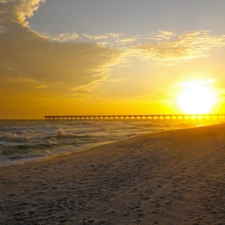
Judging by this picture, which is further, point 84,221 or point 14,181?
point 14,181

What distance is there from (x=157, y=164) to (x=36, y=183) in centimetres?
449

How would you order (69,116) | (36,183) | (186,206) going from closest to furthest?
(186,206) → (36,183) → (69,116)

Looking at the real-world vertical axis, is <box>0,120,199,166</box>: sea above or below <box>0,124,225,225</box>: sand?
below

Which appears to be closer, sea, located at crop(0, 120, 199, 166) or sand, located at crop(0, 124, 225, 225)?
sand, located at crop(0, 124, 225, 225)

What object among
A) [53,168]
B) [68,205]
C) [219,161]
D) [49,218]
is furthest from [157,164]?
[49,218]

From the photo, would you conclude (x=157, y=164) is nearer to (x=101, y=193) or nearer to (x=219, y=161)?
(x=219, y=161)

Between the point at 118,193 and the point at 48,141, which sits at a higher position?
the point at 118,193

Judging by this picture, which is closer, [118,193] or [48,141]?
[118,193]

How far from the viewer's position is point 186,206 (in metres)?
5.43

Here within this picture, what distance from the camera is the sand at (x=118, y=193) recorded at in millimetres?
5020

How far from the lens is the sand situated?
502 cm

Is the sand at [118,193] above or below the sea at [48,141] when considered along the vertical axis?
above

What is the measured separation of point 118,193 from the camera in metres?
6.50

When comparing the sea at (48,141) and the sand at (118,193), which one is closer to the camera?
the sand at (118,193)
